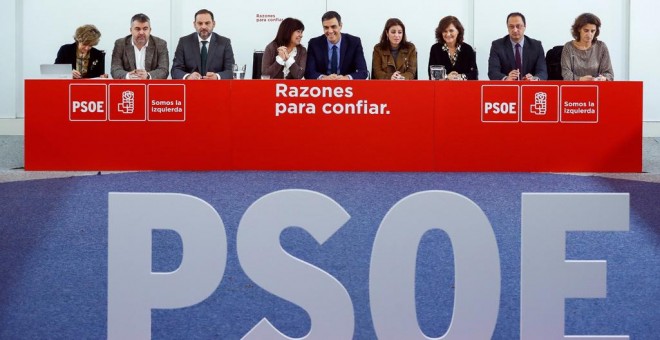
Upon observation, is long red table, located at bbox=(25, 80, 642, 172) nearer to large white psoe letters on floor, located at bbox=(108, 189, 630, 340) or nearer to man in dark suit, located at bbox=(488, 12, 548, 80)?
man in dark suit, located at bbox=(488, 12, 548, 80)

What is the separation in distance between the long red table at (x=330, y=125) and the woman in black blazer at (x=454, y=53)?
74cm

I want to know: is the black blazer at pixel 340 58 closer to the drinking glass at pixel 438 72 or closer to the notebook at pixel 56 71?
the drinking glass at pixel 438 72

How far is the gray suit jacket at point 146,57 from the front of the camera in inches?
296

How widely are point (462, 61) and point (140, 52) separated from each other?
2.46 m

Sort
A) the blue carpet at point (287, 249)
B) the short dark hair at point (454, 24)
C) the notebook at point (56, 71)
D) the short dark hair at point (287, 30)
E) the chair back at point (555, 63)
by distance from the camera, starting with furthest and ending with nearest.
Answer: the chair back at point (555, 63), the short dark hair at point (454, 24), the short dark hair at point (287, 30), the notebook at point (56, 71), the blue carpet at point (287, 249)

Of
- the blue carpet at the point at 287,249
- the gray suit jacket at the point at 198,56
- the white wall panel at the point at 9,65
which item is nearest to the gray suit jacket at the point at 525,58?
the blue carpet at the point at 287,249

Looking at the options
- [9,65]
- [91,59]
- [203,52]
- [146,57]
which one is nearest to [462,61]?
[203,52]

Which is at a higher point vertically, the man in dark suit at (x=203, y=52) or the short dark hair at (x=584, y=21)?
the short dark hair at (x=584, y=21)

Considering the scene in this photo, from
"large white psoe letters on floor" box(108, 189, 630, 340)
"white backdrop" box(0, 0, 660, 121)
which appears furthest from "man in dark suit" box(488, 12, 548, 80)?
"large white psoe letters on floor" box(108, 189, 630, 340)

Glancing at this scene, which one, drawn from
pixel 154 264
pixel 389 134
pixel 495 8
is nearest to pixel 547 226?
pixel 154 264

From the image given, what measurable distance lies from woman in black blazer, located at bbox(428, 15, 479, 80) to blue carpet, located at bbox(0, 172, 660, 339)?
3.97 feet

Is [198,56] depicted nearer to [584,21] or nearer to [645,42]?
[584,21]

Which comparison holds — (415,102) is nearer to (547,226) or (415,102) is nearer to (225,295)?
(225,295)

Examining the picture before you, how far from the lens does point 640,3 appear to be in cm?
982
